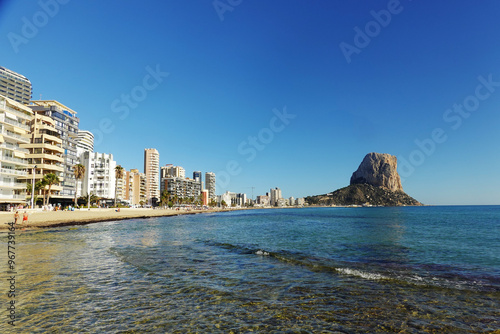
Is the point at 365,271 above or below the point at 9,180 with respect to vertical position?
below

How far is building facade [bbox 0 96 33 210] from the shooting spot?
6612 centimetres

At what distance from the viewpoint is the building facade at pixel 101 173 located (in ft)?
464

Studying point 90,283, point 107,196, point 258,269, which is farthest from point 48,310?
point 107,196

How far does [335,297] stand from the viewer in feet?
35.6

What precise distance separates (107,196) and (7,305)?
502 ft

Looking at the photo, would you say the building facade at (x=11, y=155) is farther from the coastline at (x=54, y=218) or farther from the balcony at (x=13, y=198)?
the coastline at (x=54, y=218)

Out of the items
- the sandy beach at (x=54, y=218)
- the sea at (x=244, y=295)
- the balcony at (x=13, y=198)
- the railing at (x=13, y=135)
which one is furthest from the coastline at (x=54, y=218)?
the sea at (x=244, y=295)

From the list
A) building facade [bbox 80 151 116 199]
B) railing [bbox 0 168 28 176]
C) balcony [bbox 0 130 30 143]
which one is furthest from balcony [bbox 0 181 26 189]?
building facade [bbox 80 151 116 199]

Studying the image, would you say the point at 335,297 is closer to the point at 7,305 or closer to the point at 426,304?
the point at 426,304

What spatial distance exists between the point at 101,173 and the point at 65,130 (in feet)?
151

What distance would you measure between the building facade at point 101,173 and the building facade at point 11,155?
69023mm

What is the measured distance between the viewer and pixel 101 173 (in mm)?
147250

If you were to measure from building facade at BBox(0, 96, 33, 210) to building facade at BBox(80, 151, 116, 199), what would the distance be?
69.0m

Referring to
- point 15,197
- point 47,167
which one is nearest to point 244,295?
point 15,197
